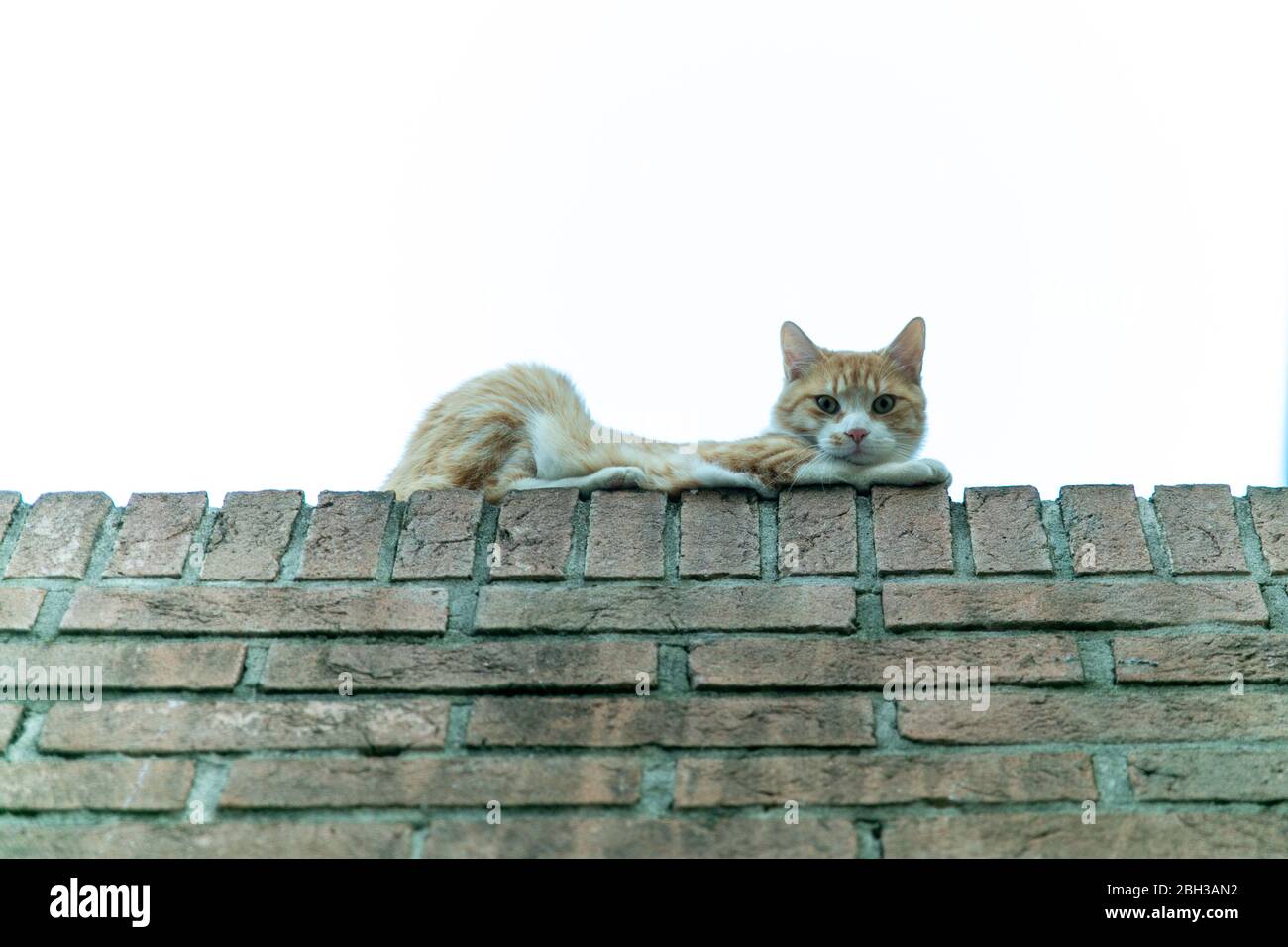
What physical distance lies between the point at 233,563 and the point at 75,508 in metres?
0.32

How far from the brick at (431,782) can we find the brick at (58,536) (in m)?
0.53

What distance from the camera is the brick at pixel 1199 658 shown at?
196cm

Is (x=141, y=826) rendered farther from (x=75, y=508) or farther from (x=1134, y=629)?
(x=1134, y=629)

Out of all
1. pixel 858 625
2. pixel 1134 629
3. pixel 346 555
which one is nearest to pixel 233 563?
pixel 346 555

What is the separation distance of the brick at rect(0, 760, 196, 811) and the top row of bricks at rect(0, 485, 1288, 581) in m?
0.34

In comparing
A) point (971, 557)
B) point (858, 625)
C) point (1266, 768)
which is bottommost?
point (1266, 768)

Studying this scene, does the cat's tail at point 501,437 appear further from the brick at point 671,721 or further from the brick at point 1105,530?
the brick at point 1105,530

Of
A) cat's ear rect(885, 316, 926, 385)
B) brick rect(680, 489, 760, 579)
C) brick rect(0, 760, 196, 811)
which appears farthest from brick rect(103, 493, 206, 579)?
cat's ear rect(885, 316, 926, 385)

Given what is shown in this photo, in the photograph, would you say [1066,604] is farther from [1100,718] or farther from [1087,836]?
[1087,836]

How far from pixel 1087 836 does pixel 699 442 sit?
4.02 ft
